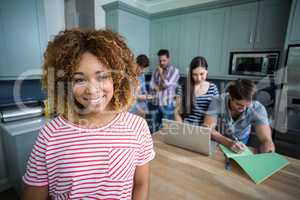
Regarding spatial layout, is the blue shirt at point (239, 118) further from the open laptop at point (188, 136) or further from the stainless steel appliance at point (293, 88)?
the stainless steel appliance at point (293, 88)

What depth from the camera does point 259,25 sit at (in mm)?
2350

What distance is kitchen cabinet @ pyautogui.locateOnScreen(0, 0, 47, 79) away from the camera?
1.52m

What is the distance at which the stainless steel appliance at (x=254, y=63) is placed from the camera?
91.7 inches

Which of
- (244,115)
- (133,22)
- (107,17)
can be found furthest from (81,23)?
(244,115)

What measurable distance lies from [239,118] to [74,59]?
1248mm

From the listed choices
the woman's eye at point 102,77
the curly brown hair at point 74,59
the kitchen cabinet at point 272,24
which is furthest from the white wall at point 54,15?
the kitchen cabinet at point 272,24

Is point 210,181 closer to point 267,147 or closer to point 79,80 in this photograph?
point 267,147

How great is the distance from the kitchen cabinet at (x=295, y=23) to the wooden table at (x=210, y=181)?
1573 mm

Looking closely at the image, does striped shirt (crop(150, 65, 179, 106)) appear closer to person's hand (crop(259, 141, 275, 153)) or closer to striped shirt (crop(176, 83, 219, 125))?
striped shirt (crop(176, 83, 219, 125))

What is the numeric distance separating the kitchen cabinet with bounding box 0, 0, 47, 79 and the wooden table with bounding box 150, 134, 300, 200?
1.57m

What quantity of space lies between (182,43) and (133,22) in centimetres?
91

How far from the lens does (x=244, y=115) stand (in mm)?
1312

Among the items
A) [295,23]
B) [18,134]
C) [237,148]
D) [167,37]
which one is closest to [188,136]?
[237,148]

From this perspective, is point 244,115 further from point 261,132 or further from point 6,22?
point 6,22
